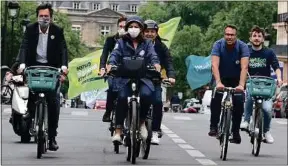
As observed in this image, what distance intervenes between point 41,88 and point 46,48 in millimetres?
666

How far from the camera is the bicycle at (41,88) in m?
14.7

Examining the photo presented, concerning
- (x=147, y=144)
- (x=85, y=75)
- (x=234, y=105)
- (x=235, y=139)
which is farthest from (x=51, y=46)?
(x=85, y=75)

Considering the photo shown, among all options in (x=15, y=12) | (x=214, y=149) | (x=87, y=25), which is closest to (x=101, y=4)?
(x=87, y=25)

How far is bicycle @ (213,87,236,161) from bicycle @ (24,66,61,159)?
2429 mm

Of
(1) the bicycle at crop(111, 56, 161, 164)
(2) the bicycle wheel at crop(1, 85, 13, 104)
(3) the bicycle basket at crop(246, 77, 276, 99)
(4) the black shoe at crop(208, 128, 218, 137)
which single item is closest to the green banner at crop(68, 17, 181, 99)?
(2) the bicycle wheel at crop(1, 85, 13, 104)

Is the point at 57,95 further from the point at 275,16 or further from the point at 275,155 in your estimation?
the point at 275,16

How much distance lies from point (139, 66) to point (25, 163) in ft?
5.77

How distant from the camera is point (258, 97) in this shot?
17062 mm

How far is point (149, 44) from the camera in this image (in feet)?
48.4

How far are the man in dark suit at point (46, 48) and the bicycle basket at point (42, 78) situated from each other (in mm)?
400

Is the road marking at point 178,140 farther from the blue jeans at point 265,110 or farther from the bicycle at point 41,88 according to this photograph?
the bicycle at point 41,88

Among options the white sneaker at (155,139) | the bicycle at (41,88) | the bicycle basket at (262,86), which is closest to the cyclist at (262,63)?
the bicycle basket at (262,86)

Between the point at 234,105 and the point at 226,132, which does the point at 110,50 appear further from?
the point at 226,132

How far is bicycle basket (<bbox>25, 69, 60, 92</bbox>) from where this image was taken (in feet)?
48.2
